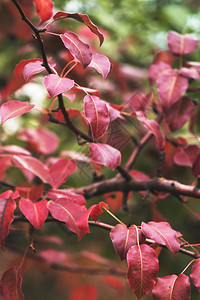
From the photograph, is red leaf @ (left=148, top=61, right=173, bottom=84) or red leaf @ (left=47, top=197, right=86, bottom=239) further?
red leaf @ (left=148, top=61, right=173, bottom=84)

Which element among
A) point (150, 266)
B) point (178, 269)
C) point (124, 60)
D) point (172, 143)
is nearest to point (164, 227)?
point (150, 266)

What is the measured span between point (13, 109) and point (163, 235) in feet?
1.00

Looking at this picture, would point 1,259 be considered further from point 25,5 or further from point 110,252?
point 25,5

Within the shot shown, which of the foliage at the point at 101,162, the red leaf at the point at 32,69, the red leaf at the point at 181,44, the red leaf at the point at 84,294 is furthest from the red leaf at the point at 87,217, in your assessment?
the red leaf at the point at 84,294

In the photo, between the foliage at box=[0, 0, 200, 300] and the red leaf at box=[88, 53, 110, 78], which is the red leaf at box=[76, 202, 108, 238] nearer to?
the foliage at box=[0, 0, 200, 300]

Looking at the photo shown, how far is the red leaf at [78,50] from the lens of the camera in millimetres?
490

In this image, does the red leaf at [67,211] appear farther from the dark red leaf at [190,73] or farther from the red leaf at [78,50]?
the dark red leaf at [190,73]

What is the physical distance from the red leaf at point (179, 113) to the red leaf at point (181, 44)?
0.13 m

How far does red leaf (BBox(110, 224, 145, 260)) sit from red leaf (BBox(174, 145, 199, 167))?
257 mm

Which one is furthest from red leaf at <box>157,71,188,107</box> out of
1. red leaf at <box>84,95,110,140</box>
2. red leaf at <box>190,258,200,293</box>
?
red leaf at <box>190,258,200,293</box>

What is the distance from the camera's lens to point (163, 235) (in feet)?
1.56

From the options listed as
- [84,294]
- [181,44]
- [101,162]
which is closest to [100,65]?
[101,162]

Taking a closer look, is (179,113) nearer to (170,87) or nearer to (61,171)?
(170,87)

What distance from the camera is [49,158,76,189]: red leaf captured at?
64 centimetres
